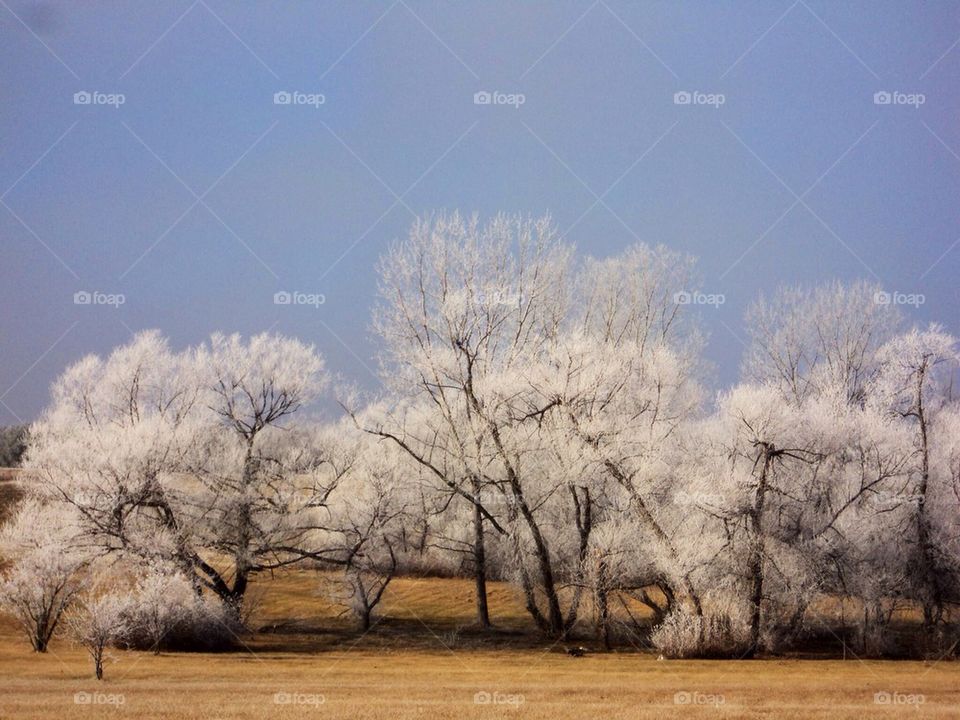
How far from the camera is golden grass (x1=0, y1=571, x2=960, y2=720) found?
1784 centimetres

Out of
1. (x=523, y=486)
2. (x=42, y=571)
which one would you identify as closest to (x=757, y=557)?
(x=523, y=486)

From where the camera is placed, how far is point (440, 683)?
22031 millimetres

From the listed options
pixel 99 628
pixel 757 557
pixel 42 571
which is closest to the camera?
pixel 99 628

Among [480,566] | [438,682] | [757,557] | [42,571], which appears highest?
[757,557]

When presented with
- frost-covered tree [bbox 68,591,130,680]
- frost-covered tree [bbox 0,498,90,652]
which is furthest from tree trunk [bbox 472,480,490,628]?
frost-covered tree [bbox 68,591,130,680]

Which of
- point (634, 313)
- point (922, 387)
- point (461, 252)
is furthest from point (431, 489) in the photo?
point (922, 387)

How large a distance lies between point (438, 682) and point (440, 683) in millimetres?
201

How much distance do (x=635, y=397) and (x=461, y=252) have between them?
9.33m

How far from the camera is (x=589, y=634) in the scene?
109ft

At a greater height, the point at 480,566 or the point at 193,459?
the point at 193,459

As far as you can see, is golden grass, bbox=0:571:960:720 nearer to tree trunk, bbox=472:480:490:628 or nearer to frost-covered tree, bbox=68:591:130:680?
frost-covered tree, bbox=68:591:130:680

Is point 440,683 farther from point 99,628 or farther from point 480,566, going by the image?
point 480,566

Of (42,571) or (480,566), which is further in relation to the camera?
(480,566)

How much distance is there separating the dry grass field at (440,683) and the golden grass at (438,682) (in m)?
0.04
